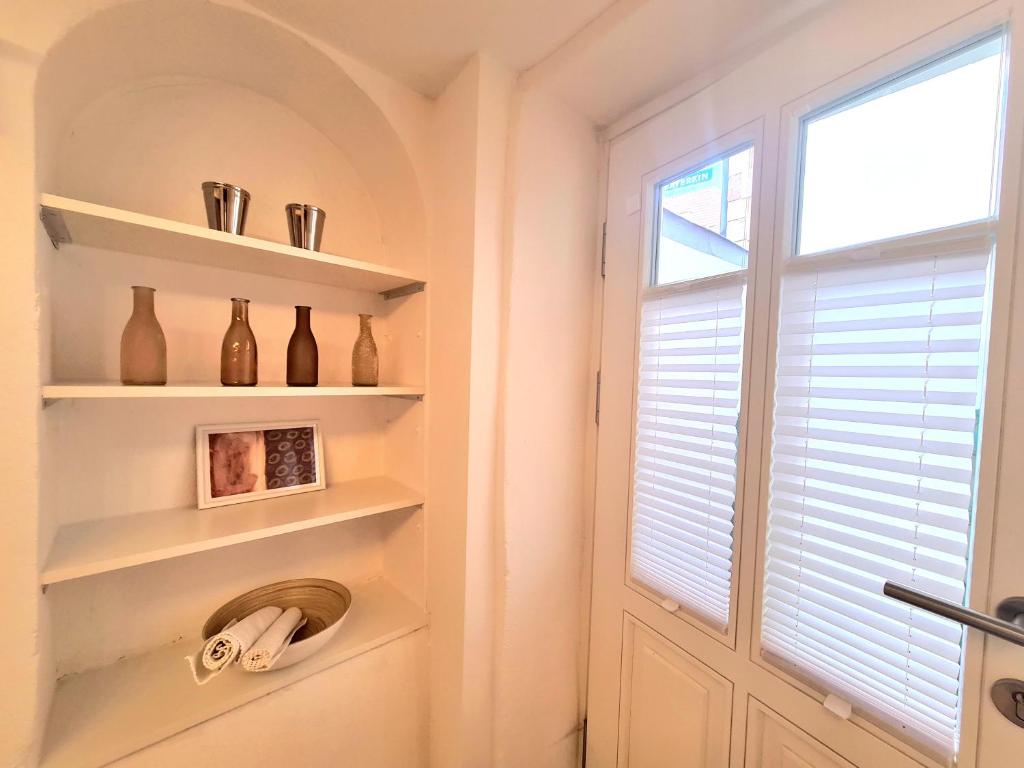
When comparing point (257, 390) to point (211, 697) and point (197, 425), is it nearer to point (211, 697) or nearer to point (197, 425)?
point (197, 425)

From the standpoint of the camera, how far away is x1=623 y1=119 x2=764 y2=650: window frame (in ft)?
2.65

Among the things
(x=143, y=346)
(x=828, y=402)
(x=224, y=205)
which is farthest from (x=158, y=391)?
(x=828, y=402)

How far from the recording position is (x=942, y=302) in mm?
589

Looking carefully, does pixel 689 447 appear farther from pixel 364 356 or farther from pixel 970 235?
pixel 364 356

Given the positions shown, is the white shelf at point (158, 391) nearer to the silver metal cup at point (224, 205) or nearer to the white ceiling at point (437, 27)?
the silver metal cup at point (224, 205)

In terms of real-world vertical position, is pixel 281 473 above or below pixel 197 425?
below

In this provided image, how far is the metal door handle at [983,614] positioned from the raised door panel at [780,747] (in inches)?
14.9

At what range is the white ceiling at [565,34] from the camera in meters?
0.77

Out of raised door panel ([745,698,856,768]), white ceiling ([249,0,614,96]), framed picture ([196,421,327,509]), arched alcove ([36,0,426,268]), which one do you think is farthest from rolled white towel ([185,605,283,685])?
white ceiling ([249,0,614,96])

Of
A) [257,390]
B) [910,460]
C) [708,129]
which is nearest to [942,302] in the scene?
[910,460]

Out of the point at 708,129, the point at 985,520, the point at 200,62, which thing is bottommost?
the point at 985,520

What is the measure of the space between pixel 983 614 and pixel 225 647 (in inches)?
54.7

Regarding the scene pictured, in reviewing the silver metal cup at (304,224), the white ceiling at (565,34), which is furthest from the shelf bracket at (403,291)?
the white ceiling at (565,34)

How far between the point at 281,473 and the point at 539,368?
2.70 ft
